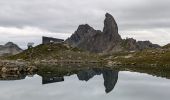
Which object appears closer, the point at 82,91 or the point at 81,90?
the point at 82,91

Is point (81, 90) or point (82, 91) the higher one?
point (82, 91)

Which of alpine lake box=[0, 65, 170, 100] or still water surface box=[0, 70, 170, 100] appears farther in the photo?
alpine lake box=[0, 65, 170, 100]

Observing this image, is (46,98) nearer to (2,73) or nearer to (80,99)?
(80,99)

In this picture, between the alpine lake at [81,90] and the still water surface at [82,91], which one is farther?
the alpine lake at [81,90]

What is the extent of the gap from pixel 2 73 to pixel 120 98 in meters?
97.9

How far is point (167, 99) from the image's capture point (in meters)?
96.2

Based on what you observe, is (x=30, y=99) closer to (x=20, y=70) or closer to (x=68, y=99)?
(x=68, y=99)

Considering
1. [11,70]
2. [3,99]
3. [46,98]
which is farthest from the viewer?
[11,70]

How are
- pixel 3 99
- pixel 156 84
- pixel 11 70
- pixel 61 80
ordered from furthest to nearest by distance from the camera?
pixel 11 70 → pixel 61 80 → pixel 156 84 → pixel 3 99

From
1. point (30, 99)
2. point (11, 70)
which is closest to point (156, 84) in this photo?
point (30, 99)

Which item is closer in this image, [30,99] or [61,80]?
[30,99]

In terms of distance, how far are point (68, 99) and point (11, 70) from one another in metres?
96.2

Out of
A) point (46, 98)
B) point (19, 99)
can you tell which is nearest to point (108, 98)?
point (46, 98)

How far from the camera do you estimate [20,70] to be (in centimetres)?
19562
